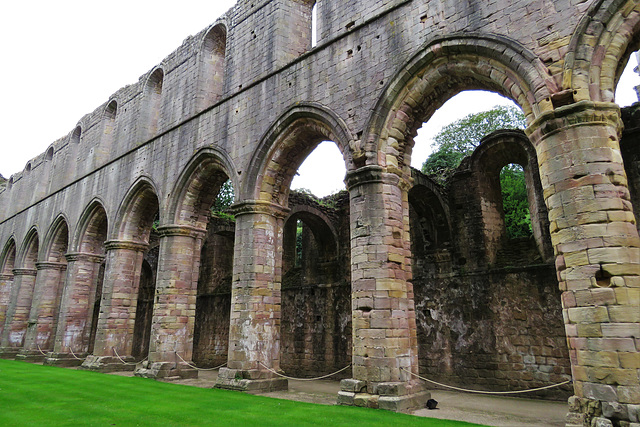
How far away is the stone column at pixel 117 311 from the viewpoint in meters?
11.9

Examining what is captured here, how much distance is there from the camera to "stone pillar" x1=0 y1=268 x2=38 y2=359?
679 inches

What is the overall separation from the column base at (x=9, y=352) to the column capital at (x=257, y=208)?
44.1ft

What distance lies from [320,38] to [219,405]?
23.8 ft

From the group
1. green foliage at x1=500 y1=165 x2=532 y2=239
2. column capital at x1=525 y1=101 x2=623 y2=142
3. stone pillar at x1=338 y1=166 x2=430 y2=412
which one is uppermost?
green foliage at x1=500 y1=165 x2=532 y2=239

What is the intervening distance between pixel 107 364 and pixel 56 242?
7.92 meters

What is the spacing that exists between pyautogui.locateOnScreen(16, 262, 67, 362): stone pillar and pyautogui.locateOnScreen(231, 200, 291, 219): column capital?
36.9 ft

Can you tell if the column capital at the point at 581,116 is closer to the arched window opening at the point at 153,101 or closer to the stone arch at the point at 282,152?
the stone arch at the point at 282,152

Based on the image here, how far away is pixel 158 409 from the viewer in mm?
6148

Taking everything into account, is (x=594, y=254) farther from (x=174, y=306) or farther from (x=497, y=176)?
(x=174, y=306)

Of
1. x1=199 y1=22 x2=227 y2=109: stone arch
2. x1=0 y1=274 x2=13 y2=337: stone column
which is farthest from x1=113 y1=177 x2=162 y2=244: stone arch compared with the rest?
x1=0 y1=274 x2=13 y2=337: stone column

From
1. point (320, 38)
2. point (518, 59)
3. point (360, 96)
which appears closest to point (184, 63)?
point (320, 38)

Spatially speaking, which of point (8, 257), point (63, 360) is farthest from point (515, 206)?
point (8, 257)

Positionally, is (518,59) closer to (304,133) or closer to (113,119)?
(304,133)

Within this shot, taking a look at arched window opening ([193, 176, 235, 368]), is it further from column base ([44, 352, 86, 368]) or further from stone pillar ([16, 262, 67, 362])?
stone pillar ([16, 262, 67, 362])
